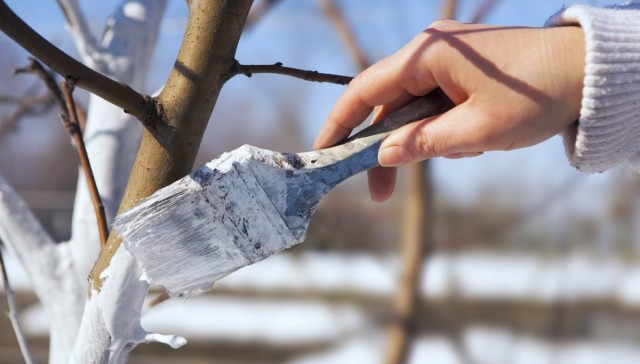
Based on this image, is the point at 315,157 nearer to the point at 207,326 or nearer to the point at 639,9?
the point at 639,9

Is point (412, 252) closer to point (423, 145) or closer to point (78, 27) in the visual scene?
point (78, 27)

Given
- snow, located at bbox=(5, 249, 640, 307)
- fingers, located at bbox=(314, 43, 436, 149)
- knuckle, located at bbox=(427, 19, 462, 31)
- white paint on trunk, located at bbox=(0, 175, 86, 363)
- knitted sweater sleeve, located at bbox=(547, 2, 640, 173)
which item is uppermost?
snow, located at bbox=(5, 249, 640, 307)

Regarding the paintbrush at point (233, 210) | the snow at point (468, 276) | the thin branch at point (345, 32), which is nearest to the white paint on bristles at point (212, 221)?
the paintbrush at point (233, 210)

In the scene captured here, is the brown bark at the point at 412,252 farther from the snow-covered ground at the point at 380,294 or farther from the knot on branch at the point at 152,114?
the knot on branch at the point at 152,114

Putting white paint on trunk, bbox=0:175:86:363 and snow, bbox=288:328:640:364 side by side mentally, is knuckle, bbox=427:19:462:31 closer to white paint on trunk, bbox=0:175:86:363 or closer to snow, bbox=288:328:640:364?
white paint on trunk, bbox=0:175:86:363

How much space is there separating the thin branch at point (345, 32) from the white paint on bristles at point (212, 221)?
113 centimetres

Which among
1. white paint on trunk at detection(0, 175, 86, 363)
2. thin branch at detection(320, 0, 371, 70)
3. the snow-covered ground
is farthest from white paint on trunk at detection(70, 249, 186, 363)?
the snow-covered ground

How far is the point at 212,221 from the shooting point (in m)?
0.36

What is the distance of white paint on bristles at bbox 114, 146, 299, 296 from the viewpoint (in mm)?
351

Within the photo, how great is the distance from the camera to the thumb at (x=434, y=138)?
0.36 metres

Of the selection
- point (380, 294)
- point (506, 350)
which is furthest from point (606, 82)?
point (380, 294)

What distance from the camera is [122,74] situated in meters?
0.68

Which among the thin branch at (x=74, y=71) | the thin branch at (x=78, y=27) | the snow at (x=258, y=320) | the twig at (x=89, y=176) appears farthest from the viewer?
the snow at (x=258, y=320)

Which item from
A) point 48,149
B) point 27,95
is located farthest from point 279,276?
point 27,95
